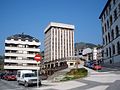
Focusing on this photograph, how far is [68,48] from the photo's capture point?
17500 centimetres

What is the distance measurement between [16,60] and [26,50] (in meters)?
5.87

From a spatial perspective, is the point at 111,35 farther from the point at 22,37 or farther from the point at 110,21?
the point at 22,37

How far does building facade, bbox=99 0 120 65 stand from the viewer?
55016 mm

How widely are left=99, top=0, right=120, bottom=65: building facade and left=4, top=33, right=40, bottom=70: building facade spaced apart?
105 ft

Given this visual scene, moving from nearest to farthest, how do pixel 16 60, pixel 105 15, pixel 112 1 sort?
pixel 112 1
pixel 105 15
pixel 16 60

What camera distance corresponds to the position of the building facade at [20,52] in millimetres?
87606

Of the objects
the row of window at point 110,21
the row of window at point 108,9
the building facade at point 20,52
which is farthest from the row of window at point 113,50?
the building facade at point 20,52

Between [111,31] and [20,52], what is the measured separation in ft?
138

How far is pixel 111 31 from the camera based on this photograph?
60938 mm

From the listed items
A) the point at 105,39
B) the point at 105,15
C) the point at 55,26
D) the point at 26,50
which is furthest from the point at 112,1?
the point at 55,26

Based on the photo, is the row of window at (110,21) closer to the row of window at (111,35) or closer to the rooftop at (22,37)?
the row of window at (111,35)

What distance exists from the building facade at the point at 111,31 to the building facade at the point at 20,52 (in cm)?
3208

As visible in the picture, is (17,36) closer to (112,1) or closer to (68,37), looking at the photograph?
(112,1)

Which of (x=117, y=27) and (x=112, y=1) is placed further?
(x=112, y=1)
